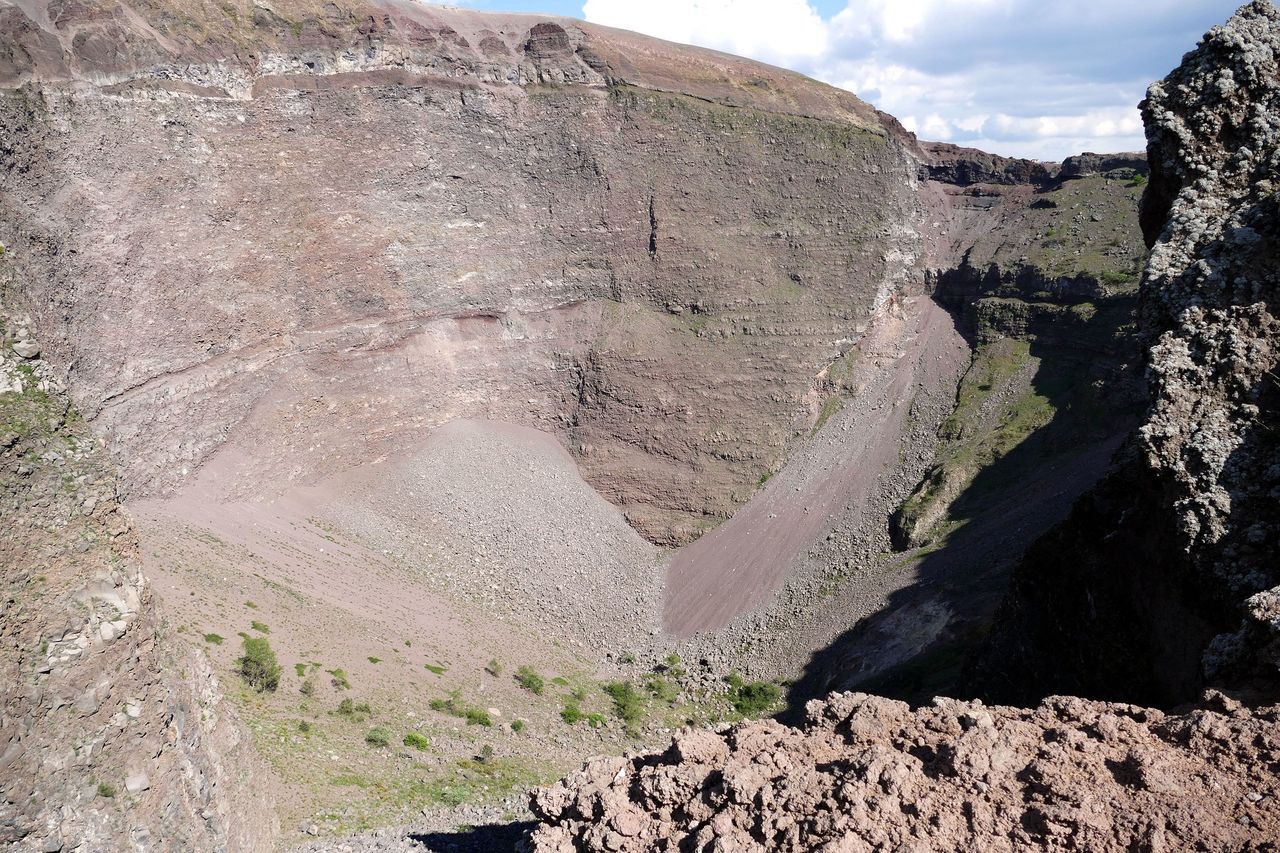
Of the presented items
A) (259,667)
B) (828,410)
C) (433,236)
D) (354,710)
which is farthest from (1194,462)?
(433,236)

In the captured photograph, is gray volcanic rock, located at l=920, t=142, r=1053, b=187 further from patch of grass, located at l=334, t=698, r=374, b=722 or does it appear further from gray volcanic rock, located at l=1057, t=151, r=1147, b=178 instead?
patch of grass, located at l=334, t=698, r=374, b=722

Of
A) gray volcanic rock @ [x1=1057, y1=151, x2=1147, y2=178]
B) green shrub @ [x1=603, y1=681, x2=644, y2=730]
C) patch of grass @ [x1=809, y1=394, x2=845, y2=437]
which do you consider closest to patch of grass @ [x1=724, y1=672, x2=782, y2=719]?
green shrub @ [x1=603, y1=681, x2=644, y2=730]

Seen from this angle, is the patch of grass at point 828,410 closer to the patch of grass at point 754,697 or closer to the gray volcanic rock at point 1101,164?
the patch of grass at point 754,697

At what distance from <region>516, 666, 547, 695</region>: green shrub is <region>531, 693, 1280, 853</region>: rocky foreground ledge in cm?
2171

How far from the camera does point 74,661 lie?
38.3 ft

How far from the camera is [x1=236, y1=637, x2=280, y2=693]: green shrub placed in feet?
83.6

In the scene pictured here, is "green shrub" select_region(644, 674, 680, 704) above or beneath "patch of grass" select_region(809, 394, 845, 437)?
beneath

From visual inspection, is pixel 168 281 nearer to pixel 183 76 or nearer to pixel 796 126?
pixel 183 76

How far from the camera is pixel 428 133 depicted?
4256cm

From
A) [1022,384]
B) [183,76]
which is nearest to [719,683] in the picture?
[1022,384]

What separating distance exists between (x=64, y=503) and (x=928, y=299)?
50.4 meters

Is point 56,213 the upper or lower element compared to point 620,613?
upper

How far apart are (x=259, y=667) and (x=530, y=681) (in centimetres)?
1049

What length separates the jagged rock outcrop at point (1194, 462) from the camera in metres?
13.5
